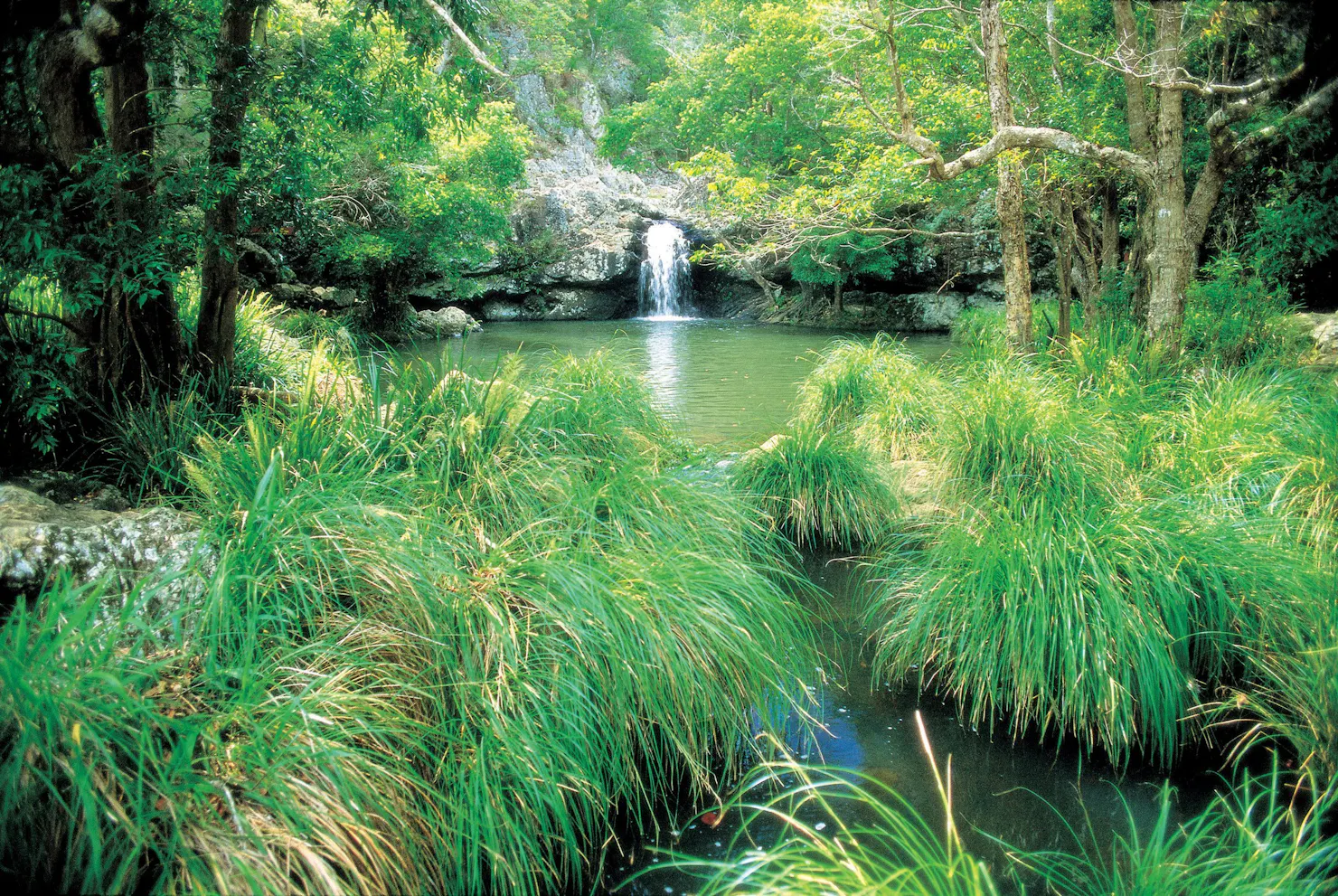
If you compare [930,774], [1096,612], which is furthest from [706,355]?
[930,774]

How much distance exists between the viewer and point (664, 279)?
2406cm

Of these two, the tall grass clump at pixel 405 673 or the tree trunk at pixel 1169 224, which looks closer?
the tall grass clump at pixel 405 673

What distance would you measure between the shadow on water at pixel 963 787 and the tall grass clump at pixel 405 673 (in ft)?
0.58

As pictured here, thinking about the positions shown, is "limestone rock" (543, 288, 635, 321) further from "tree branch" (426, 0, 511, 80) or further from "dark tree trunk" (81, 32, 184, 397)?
"dark tree trunk" (81, 32, 184, 397)

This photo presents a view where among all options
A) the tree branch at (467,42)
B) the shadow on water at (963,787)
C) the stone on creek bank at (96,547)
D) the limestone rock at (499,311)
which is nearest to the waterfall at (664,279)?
the limestone rock at (499,311)

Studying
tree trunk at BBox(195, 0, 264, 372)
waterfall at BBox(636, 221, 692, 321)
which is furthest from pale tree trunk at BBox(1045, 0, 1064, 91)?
waterfall at BBox(636, 221, 692, 321)

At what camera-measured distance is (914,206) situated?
1877cm

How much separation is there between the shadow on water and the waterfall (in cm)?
2111

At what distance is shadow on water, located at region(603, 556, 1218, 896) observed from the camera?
262 centimetres

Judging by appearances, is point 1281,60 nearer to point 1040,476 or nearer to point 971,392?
point 1040,476

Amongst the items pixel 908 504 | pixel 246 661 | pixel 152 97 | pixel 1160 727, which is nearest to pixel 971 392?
pixel 908 504

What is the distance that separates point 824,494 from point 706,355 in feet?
33.1

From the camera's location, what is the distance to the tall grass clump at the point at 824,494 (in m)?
5.13

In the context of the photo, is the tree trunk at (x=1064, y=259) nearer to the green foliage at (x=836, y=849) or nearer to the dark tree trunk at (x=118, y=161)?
the green foliage at (x=836, y=849)
